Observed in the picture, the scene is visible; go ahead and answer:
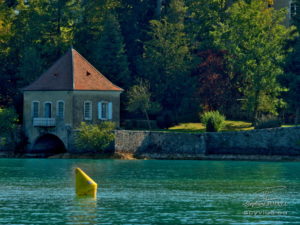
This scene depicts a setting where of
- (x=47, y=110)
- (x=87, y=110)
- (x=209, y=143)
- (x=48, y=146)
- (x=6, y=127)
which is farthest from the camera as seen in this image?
(x=48, y=146)

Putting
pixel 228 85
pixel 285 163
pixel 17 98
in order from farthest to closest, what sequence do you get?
pixel 228 85, pixel 17 98, pixel 285 163

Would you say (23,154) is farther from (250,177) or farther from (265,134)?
(250,177)

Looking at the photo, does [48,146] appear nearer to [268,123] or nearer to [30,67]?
[30,67]

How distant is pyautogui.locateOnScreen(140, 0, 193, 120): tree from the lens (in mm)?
80125

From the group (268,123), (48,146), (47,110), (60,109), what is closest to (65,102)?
(60,109)

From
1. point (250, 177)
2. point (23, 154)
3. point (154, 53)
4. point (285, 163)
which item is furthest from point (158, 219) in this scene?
point (154, 53)

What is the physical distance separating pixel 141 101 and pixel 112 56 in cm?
492

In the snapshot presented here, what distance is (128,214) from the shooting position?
110 feet

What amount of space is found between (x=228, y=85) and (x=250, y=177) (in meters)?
29.3

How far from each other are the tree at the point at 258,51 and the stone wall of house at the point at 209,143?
8852mm

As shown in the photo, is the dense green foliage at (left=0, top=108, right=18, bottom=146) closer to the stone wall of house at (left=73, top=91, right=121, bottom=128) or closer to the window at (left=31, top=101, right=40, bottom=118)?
the window at (left=31, top=101, right=40, bottom=118)

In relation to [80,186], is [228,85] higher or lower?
higher

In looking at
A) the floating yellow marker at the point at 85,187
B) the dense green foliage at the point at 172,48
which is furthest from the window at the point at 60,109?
the floating yellow marker at the point at 85,187

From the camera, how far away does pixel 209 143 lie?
67.2 m
